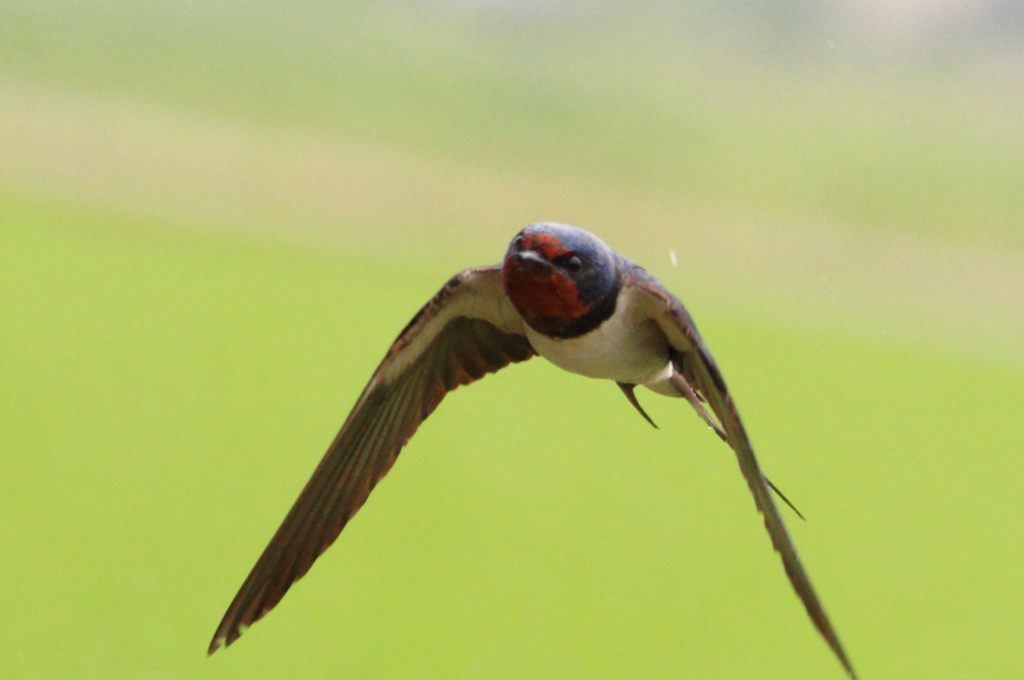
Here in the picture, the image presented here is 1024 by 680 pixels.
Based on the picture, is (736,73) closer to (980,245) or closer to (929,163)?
(929,163)

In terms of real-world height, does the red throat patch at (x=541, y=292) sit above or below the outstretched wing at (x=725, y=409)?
above

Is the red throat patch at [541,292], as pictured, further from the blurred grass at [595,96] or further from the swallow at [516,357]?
the blurred grass at [595,96]

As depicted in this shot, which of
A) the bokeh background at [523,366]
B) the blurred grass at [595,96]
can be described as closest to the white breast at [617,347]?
the bokeh background at [523,366]

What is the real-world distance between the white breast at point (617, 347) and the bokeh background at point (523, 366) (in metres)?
0.59

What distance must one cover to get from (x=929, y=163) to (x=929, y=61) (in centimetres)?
30

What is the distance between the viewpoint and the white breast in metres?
1.06

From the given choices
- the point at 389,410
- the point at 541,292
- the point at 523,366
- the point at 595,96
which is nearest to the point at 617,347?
the point at 541,292

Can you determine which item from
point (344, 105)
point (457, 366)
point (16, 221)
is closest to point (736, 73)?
point (344, 105)

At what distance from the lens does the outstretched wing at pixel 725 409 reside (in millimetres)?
842

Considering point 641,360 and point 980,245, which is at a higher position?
point 641,360

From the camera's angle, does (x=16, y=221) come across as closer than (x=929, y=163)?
Yes

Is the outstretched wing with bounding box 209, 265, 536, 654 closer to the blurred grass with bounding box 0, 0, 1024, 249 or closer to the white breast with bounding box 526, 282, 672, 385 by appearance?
the white breast with bounding box 526, 282, 672, 385

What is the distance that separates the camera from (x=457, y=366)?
123 centimetres

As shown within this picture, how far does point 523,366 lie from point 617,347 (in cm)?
111
